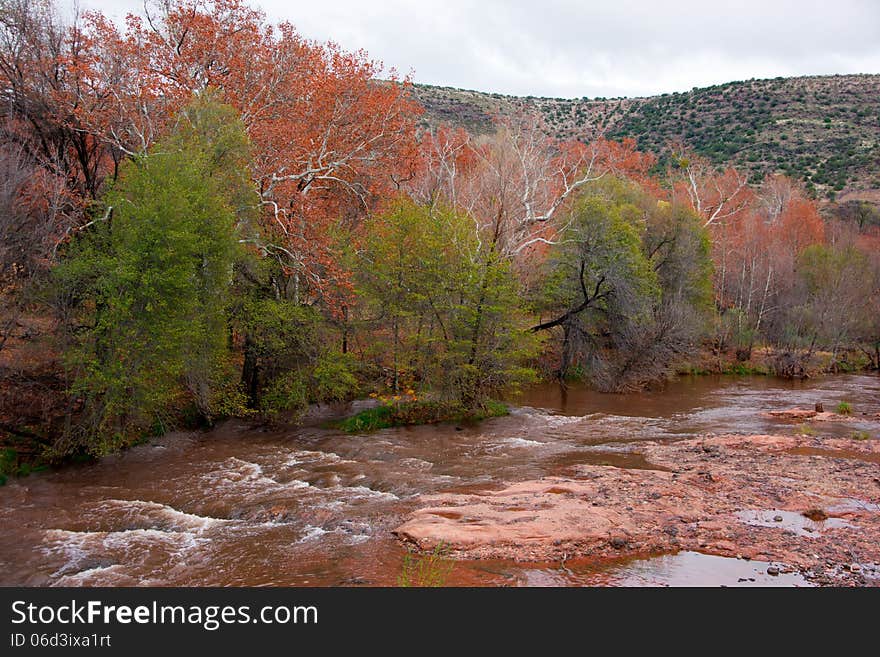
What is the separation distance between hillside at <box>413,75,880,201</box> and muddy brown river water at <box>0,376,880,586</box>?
5166 cm

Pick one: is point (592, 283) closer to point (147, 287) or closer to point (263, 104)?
point (263, 104)

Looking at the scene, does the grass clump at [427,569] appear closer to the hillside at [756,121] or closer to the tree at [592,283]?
the tree at [592,283]

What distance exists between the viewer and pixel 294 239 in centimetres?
1877

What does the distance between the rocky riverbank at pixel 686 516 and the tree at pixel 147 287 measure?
23.9ft

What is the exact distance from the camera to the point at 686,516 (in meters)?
9.28

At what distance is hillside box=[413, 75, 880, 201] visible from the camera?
71938 millimetres

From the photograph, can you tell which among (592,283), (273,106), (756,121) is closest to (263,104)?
(273,106)

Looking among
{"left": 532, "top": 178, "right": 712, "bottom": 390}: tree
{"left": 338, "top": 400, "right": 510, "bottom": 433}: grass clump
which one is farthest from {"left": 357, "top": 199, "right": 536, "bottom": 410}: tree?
{"left": 532, "top": 178, "right": 712, "bottom": 390}: tree

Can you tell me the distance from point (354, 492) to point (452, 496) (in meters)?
1.87

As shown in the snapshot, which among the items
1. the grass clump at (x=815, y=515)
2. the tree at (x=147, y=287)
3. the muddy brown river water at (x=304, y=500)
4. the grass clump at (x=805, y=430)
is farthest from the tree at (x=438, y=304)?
the grass clump at (x=815, y=515)

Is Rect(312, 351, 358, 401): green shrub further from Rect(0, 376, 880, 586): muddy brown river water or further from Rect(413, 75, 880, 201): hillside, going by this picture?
Rect(413, 75, 880, 201): hillside

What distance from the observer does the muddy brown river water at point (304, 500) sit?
25.1ft

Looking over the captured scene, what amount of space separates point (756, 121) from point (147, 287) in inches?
3450

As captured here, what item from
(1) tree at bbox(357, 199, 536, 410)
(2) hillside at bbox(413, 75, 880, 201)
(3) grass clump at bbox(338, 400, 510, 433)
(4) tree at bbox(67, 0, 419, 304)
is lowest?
(3) grass clump at bbox(338, 400, 510, 433)
